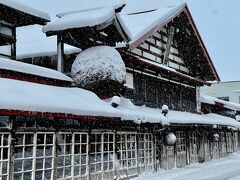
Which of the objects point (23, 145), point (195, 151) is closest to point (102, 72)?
point (23, 145)

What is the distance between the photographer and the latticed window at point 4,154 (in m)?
8.50

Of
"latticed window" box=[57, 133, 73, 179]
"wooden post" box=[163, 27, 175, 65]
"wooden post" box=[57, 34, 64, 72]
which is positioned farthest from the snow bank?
"wooden post" box=[163, 27, 175, 65]

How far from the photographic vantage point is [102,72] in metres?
13.0

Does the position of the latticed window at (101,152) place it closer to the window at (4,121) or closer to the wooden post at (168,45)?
the window at (4,121)

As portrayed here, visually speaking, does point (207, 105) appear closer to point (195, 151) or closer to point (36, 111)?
point (195, 151)

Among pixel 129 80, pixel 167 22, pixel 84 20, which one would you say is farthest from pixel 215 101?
pixel 84 20

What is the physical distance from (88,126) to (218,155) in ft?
56.8

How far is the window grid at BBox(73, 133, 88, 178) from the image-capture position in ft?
36.7

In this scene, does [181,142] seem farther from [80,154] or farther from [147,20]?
[80,154]

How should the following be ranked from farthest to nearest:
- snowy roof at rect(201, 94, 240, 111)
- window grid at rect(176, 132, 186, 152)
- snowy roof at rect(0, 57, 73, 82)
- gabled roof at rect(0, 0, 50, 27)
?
snowy roof at rect(201, 94, 240, 111) < window grid at rect(176, 132, 186, 152) < gabled roof at rect(0, 0, 50, 27) < snowy roof at rect(0, 57, 73, 82)

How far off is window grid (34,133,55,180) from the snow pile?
11.5 feet

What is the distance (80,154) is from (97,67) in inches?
136

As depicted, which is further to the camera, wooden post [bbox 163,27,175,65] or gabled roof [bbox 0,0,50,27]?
wooden post [bbox 163,27,175,65]

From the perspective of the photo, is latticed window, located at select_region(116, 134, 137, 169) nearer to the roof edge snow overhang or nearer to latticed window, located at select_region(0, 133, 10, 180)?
the roof edge snow overhang
